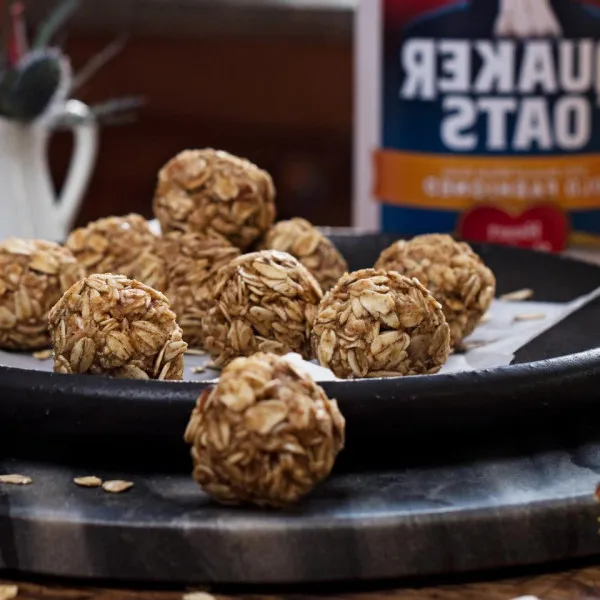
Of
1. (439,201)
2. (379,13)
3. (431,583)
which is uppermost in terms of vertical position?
(379,13)

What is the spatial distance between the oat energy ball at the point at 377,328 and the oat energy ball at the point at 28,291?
25cm

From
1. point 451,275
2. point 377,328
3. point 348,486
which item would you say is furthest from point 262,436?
point 451,275

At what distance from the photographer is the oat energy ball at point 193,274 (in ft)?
3.55

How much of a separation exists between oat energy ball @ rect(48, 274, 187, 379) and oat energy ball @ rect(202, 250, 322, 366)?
71 mm

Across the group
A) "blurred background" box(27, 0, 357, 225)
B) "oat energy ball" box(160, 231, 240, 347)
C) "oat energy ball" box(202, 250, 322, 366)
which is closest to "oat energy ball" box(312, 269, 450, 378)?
"oat energy ball" box(202, 250, 322, 366)

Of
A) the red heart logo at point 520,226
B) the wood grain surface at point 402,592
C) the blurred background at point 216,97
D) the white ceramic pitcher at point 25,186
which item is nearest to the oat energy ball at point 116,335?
the wood grain surface at point 402,592

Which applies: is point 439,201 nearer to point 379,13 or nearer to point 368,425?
point 379,13

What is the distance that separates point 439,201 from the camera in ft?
5.27

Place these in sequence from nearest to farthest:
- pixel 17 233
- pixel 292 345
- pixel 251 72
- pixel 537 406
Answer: pixel 537 406 → pixel 292 345 → pixel 17 233 → pixel 251 72

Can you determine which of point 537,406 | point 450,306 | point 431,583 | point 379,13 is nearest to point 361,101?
point 379,13

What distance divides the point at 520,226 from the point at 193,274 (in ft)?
2.06

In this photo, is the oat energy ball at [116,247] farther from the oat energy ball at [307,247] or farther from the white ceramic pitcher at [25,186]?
the white ceramic pitcher at [25,186]

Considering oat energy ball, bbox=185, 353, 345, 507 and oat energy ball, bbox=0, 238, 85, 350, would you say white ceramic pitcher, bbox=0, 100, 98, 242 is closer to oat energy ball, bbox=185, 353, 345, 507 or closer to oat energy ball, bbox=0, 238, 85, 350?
oat energy ball, bbox=0, 238, 85, 350

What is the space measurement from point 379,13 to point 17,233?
0.48 m
